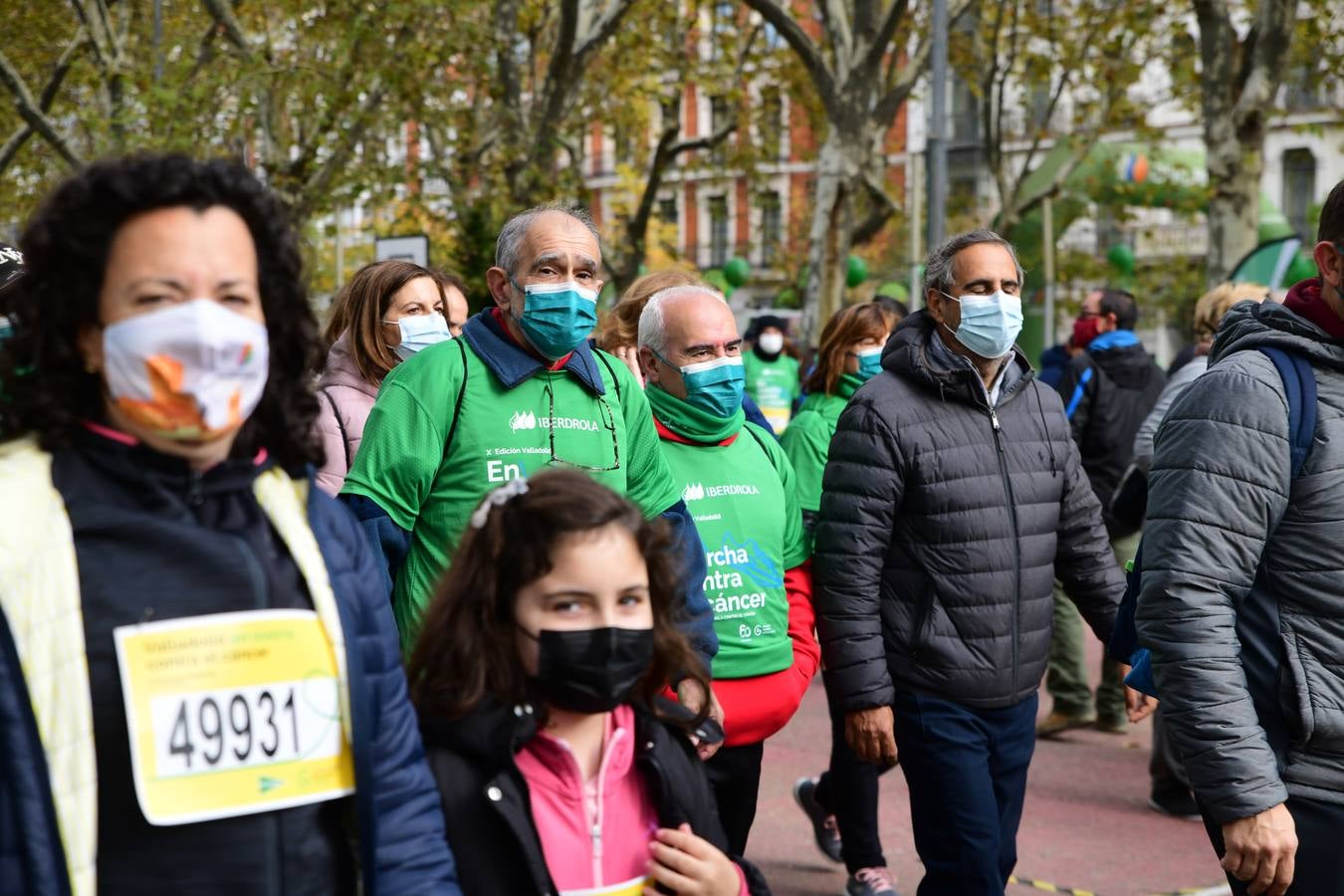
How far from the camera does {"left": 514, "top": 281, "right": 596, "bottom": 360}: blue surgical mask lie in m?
4.07

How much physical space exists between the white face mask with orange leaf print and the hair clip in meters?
0.59

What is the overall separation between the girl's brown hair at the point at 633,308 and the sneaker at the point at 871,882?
6.53ft

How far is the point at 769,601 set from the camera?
4.50 metres

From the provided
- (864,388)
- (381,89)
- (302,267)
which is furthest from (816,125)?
(302,267)

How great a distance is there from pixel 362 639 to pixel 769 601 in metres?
2.35

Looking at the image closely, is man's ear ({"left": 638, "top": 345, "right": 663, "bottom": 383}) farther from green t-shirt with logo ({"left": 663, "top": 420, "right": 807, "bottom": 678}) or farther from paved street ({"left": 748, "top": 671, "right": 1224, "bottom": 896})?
paved street ({"left": 748, "top": 671, "right": 1224, "bottom": 896})

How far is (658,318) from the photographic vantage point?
4.77m

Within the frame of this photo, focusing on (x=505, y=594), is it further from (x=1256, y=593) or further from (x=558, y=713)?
(x=1256, y=593)

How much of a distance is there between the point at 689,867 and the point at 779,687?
6.70ft

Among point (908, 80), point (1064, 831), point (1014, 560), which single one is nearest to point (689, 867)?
point (1014, 560)

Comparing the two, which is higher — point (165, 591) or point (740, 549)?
point (165, 591)

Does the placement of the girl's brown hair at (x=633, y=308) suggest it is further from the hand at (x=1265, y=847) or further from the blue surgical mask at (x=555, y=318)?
the hand at (x=1265, y=847)

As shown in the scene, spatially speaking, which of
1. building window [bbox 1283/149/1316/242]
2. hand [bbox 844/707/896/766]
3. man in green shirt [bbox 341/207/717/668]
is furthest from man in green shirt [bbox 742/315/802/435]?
building window [bbox 1283/149/1316/242]

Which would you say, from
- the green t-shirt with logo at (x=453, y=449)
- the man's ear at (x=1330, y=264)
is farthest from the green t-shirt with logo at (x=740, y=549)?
the man's ear at (x=1330, y=264)
